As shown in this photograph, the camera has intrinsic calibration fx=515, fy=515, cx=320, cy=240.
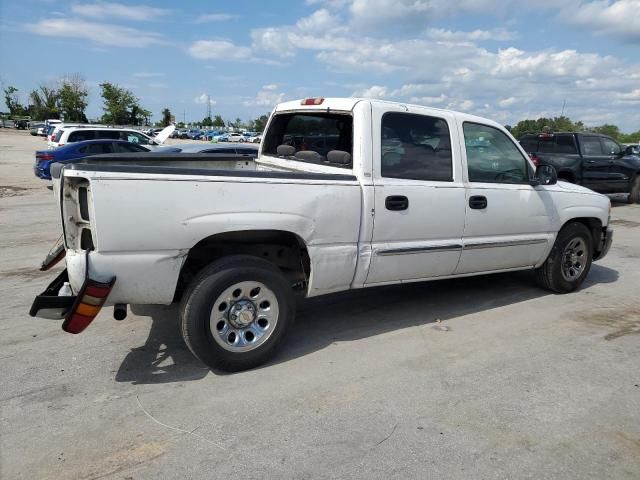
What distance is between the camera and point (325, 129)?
4.73 meters

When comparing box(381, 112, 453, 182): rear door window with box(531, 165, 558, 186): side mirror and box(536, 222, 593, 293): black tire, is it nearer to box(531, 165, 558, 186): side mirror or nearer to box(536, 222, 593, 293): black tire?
box(531, 165, 558, 186): side mirror

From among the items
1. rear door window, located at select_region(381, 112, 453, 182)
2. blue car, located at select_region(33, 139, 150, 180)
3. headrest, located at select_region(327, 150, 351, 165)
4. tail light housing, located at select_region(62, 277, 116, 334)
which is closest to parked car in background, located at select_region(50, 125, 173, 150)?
blue car, located at select_region(33, 139, 150, 180)

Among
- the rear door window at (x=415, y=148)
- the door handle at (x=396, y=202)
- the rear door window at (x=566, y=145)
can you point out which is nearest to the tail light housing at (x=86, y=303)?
the door handle at (x=396, y=202)

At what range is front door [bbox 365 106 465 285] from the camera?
414cm

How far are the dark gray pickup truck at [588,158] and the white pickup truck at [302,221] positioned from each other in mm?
7973

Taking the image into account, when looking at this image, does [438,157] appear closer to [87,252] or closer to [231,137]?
[87,252]

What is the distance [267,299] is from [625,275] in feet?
17.7

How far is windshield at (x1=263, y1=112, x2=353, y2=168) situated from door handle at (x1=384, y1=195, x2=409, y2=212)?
0.42 m

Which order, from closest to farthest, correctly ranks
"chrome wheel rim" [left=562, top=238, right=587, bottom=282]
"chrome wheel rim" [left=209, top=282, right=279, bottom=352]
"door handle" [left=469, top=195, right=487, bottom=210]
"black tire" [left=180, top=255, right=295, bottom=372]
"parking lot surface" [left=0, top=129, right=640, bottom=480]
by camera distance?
"parking lot surface" [left=0, top=129, right=640, bottom=480] < "black tire" [left=180, top=255, right=295, bottom=372] < "chrome wheel rim" [left=209, top=282, right=279, bottom=352] < "door handle" [left=469, top=195, right=487, bottom=210] < "chrome wheel rim" [left=562, top=238, right=587, bottom=282]

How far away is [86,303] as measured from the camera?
317cm

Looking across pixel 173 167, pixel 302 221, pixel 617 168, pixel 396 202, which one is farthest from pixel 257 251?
pixel 617 168

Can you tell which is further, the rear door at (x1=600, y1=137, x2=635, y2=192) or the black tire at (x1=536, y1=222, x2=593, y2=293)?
the rear door at (x1=600, y1=137, x2=635, y2=192)

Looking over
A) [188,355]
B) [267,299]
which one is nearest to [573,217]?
[267,299]

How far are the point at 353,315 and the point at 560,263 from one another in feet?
8.11
